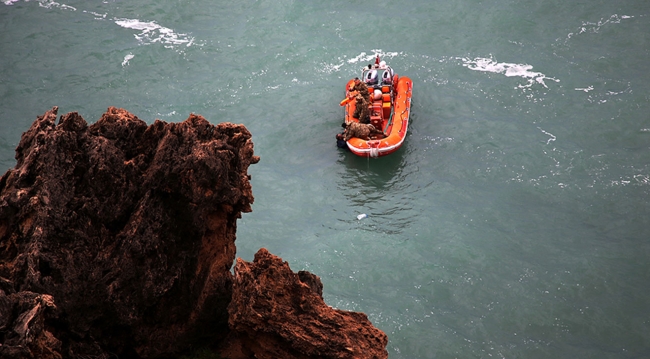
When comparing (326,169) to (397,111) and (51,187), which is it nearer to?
(397,111)

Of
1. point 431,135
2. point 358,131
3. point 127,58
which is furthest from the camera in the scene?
point 127,58

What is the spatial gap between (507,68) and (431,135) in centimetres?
520

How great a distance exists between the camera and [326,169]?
27.5 metres

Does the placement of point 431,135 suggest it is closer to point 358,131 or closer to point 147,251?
point 358,131

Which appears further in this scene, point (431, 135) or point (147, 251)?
point (431, 135)

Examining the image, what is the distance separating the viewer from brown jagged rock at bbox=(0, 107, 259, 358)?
500 inches

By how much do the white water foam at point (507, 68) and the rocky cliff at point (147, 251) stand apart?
18.7 meters

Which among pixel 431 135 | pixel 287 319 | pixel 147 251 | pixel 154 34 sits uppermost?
pixel 147 251

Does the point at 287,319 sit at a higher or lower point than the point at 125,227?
lower

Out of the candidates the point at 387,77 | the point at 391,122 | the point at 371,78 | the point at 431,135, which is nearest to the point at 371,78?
the point at 371,78

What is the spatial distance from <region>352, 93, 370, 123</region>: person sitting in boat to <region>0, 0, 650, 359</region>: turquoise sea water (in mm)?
1361

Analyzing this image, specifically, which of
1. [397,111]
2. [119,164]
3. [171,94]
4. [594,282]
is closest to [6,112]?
[171,94]

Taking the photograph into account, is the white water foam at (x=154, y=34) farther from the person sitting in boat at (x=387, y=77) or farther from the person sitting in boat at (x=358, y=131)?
the person sitting in boat at (x=358, y=131)

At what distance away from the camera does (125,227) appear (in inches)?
537
